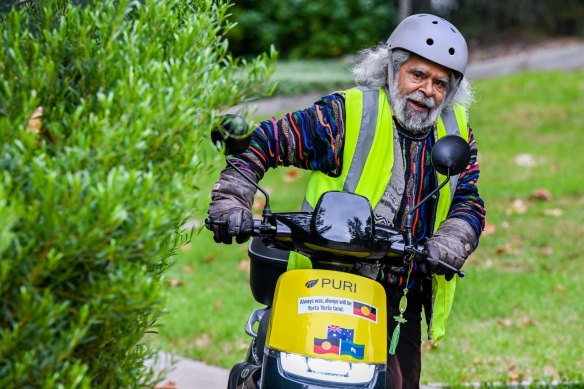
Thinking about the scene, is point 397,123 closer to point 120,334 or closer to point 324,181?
point 324,181

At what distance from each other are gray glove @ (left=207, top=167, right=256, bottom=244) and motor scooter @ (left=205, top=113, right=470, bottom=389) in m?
0.03

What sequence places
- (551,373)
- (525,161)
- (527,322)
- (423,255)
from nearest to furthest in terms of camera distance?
(423,255), (551,373), (527,322), (525,161)

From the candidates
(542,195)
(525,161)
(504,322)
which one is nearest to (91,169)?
(504,322)

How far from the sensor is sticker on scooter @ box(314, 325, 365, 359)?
10.3 ft

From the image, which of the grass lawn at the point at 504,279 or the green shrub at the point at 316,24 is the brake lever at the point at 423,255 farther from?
the green shrub at the point at 316,24

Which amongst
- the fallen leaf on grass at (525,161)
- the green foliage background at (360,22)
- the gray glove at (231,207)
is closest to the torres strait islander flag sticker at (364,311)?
the gray glove at (231,207)

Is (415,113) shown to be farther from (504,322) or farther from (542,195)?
(542,195)

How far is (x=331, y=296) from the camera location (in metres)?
3.24

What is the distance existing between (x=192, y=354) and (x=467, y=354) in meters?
1.70

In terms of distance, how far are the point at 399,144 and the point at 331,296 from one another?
102cm

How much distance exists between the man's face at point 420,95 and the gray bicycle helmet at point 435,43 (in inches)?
2.4

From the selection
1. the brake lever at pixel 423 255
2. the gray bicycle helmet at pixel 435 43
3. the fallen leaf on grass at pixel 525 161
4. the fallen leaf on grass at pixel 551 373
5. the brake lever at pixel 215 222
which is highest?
the gray bicycle helmet at pixel 435 43

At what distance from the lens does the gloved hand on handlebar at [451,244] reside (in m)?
3.49

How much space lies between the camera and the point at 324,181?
399 cm
